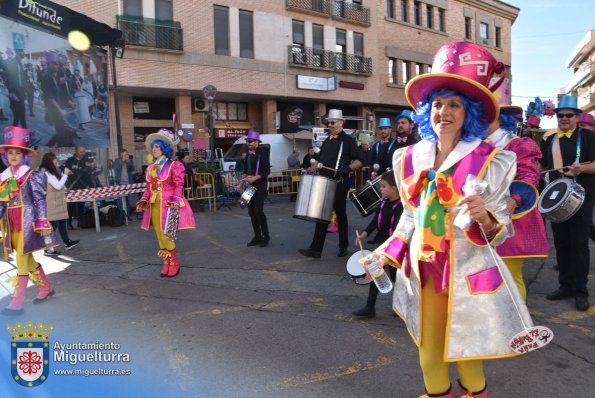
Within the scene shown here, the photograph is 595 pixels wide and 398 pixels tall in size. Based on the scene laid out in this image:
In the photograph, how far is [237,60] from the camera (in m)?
22.8

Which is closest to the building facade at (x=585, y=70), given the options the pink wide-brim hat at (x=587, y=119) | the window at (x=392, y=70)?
the window at (x=392, y=70)

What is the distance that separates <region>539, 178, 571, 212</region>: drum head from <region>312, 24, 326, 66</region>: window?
74.2 ft

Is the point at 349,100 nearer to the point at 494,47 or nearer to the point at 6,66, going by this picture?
the point at 494,47

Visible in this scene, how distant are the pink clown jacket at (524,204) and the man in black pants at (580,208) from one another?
3.83ft

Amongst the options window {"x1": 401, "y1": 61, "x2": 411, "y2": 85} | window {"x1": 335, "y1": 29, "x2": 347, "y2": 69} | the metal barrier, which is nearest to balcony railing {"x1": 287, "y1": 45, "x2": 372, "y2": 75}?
window {"x1": 335, "y1": 29, "x2": 347, "y2": 69}

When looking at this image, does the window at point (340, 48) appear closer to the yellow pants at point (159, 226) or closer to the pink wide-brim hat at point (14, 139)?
the yellow pants at point (159, 226)

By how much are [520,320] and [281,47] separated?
79.3 feet

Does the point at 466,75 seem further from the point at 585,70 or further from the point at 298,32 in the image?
the point at 585,70

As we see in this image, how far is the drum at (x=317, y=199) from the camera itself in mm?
6422

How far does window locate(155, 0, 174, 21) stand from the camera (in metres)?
20.8

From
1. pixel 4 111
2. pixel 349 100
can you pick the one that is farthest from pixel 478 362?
pixel 349 100

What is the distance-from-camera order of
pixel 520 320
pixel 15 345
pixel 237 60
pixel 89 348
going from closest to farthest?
pixel 520 320, pixel 15 345, pixel 89 348, pixel 237 60

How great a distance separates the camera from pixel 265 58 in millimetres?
23844

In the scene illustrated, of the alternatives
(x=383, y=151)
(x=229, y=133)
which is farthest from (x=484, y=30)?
(x=383, y=151)
